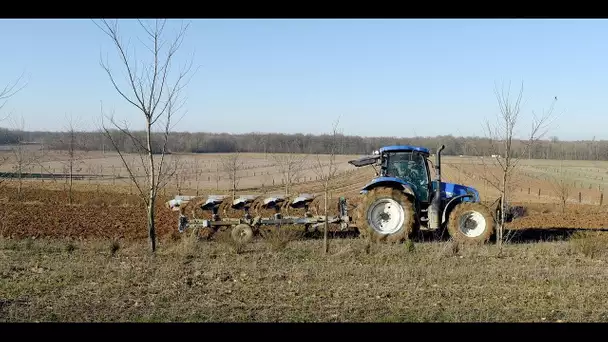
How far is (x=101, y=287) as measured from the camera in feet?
27.8

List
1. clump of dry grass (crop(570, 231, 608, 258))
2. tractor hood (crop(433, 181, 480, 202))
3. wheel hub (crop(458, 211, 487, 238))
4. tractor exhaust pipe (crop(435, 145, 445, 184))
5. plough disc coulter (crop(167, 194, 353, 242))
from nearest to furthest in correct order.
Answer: clump of dry grass (crop(570, 231, 608, 258)), tractor exhaust pipe (crop(435, 145, 445, 184)), wheel hub (crop(458, 211, 487, 238)), plough disc coulter (crop(167, 194, 353, 242)), tractor hood (crop(433, 181, 480, 202))

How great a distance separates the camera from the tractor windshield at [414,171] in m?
14.4

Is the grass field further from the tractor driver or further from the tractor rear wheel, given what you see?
the tractor driver

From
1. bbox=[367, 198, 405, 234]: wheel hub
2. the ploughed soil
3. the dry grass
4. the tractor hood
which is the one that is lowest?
the ploughed soil

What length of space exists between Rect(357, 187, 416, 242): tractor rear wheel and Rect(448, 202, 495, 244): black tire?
0.93 meters

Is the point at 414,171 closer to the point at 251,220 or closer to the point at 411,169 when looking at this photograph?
the point at 411,169

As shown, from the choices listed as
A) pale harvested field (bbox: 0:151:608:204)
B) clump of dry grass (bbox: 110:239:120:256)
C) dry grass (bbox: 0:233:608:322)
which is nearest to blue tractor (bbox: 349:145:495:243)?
dry grass (bbox: 0:233:608:322)

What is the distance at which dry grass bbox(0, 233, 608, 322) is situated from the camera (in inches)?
277

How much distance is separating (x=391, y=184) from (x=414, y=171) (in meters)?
0.70

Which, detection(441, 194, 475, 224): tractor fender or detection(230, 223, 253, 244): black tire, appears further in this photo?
detection(230, 223, 253, 244): black tire

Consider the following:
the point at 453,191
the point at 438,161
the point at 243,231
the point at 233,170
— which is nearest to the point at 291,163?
the point at 233,170
